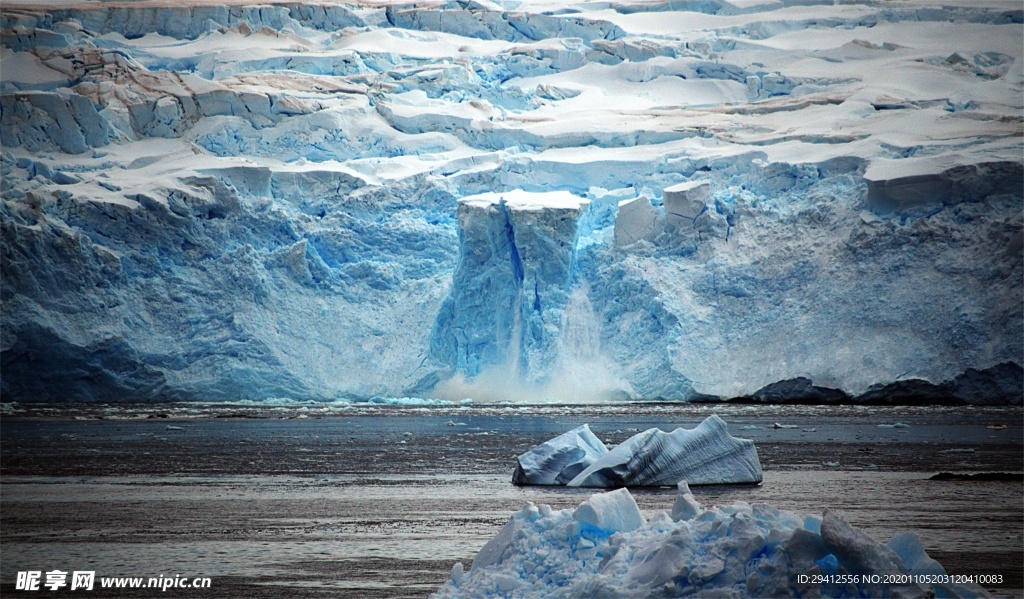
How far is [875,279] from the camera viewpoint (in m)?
19.8

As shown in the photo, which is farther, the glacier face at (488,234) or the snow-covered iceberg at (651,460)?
the glacier face at (488,234)

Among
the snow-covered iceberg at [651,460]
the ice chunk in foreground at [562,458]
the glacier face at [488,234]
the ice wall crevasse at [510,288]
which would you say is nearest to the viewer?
the snow-covered iceberg at [651,460]

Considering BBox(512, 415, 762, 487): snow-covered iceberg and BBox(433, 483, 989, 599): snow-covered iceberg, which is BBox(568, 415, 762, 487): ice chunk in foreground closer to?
BBox(512, 415, 762, 487): snow-covered iceberg

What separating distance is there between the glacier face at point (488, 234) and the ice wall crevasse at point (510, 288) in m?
0.05

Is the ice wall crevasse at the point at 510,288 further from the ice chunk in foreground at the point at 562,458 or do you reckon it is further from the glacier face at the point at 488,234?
the ice chunk in foreground at the point at 562,458

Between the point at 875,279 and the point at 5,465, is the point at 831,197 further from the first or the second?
the point at 5,465

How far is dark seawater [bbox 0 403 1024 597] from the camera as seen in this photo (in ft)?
19.3

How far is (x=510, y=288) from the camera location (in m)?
20.8

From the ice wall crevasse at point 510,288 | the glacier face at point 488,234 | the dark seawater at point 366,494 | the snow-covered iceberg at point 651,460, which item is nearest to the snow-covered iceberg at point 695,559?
the dark seawater at point 366,494

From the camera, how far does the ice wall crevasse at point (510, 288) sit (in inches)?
803

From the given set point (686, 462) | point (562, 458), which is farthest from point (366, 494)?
point (686, 462)

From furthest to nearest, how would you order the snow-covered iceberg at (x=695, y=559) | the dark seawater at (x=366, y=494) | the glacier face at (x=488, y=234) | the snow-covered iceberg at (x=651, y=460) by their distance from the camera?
the glacier face at (x=488, y=234), the snow-covered iceberg at (x=651, y=460), the dark seawater at (x=366, y=494), the snow-covered iceberg at (x=695, y=559)

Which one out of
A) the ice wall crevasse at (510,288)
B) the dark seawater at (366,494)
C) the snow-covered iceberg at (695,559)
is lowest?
Answer: the snow-covered iceberg at (695,559)

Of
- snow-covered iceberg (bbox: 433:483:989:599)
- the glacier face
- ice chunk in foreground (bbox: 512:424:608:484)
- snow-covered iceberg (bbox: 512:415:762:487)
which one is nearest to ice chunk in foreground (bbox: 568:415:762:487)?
snow-covered iceberg (bbox: 512:415:762:487)
